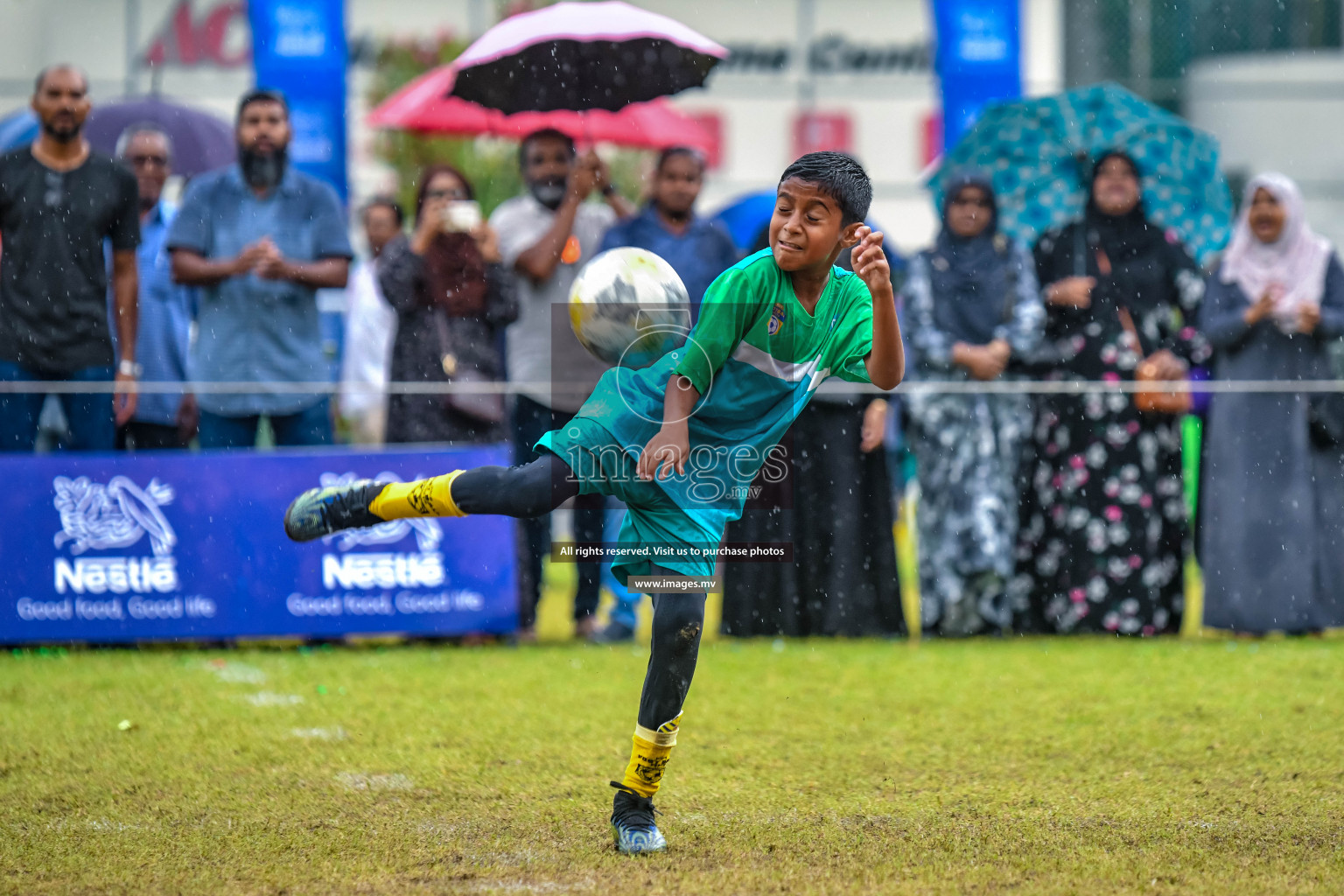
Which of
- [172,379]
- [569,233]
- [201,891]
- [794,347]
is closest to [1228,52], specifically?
[569,233]

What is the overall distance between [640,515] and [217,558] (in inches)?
151

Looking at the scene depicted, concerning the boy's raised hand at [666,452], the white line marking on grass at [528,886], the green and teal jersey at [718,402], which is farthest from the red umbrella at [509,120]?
the white line marking on grass at [528,886]

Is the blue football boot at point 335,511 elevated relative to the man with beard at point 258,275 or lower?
lower

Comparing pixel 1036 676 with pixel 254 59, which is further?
pixel 254 59

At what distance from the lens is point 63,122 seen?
7227 millimetres

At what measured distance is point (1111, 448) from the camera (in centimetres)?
784

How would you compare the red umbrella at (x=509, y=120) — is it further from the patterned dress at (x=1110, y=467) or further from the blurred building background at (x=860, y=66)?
the blurred building background at (x=860, y=66)

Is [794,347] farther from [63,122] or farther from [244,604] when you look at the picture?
[63,122]

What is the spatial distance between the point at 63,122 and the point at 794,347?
459cm

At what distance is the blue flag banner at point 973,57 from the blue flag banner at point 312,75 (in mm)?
3962

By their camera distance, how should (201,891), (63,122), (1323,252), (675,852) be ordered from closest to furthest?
(201,891), (675,852), (63,122), (1323,252)

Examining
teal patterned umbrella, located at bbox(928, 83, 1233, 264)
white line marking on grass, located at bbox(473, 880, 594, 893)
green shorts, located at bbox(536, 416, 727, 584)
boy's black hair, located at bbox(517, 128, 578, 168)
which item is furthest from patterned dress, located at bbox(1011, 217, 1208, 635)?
white line marking on grass, located at bbox(473, 880, 594, 893)

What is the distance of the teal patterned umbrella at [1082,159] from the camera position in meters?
7.98

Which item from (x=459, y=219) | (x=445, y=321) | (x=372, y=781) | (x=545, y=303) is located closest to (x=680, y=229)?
(x=545, y=303)
